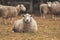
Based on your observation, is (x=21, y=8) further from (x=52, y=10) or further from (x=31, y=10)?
(x=31, y=10)

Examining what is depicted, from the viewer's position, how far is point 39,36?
402 inches

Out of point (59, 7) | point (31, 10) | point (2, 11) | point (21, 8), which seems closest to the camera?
point (2, 11)

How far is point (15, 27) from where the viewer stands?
11.4m

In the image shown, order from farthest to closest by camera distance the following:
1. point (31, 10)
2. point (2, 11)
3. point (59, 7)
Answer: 1. point (31, 10)
2. point (59, 7)
3. point (2, 11)

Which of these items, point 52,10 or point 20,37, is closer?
point 20,37

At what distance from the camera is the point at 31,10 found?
22562mm

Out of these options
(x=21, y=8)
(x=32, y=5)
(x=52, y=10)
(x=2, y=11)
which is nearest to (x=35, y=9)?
(x=32, y=5)

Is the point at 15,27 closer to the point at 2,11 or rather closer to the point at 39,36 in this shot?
the point at 39,36

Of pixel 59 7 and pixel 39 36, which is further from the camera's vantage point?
pixel 59 7

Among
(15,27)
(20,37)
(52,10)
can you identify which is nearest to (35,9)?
(52,10)

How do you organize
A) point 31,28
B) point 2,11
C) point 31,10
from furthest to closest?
point 31,10, point 2,11, point 31,28

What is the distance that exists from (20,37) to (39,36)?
0.85 meters

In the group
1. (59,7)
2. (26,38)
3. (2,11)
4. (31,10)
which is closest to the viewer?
(26,38)

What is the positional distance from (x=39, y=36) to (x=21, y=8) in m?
7.13
